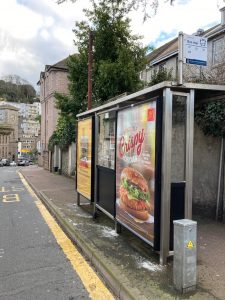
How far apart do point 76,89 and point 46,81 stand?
24137mm

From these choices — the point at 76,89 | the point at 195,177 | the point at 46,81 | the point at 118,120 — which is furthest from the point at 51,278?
the point at 46,81

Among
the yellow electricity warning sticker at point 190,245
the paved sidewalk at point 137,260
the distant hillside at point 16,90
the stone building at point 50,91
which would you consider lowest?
the paved sidewalk at point 137,260

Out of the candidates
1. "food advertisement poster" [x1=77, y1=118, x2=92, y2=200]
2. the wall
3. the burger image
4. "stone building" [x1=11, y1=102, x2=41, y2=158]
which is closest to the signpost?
the burger image

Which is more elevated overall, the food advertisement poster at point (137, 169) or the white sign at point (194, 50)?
the white sign at point (194, 50)

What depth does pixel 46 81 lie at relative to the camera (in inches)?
1501

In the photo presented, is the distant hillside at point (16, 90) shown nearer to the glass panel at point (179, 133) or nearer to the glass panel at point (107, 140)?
the glass panel at point (107, 140)

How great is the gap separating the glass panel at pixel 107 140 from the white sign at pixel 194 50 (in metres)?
2.44

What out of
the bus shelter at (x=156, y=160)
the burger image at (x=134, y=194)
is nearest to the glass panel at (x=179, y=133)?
the bus shelter at (x=156, y=160)

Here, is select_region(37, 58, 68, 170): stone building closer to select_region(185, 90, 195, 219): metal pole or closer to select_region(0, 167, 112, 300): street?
select_region(0, 167, 112, 300): street

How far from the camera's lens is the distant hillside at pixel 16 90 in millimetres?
113137

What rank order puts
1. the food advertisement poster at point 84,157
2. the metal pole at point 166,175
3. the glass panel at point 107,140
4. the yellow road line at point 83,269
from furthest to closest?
1. the food advertisement poster at point 84,157
2. the glass panel at point 107,140
3. the metal pole at point 166,175
4. the yellow road line at point 83,269

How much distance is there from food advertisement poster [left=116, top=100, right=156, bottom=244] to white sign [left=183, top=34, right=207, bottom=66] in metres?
0.74

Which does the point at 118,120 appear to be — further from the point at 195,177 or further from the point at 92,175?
the point at 195,177

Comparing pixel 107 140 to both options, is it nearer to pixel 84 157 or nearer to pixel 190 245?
pixel 84 157
